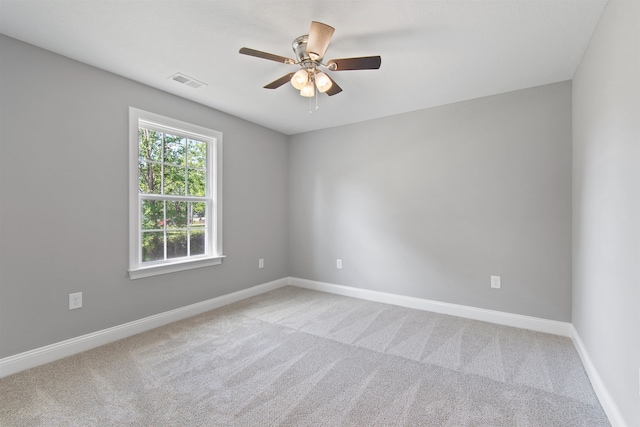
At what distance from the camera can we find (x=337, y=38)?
2.08 meters

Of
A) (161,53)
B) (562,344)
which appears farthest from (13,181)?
(562,344)

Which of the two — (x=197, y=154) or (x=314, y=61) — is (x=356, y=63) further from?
(x=197, y=154)

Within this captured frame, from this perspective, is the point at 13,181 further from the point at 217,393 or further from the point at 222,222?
the point at 217,393

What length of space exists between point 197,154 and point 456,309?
355 centimetres

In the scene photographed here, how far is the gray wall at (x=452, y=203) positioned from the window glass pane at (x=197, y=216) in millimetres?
1586

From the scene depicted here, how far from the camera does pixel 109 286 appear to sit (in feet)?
8.48

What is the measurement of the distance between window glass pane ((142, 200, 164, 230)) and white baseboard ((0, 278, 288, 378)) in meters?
0.93

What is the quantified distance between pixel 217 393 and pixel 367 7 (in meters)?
2.66

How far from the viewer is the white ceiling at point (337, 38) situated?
1771 mm

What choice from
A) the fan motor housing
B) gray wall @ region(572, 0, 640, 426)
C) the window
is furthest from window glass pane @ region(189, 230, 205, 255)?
gray wall @ region(572, 0, 640, 426)

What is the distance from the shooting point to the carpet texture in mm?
1656

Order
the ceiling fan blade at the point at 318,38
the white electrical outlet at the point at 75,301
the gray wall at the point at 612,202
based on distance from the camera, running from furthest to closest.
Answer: the white electrical outlet at the point at 75,301, the ceiling fan blade at the point at 318,38, the gray wall at the point at 612,202

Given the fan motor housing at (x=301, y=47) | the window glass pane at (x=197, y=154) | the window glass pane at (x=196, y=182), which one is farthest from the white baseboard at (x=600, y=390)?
the window glass pane at (x=197, y=154)

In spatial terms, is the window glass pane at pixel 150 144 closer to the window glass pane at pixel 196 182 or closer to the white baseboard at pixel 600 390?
the window glass pane at pixel 196 182
